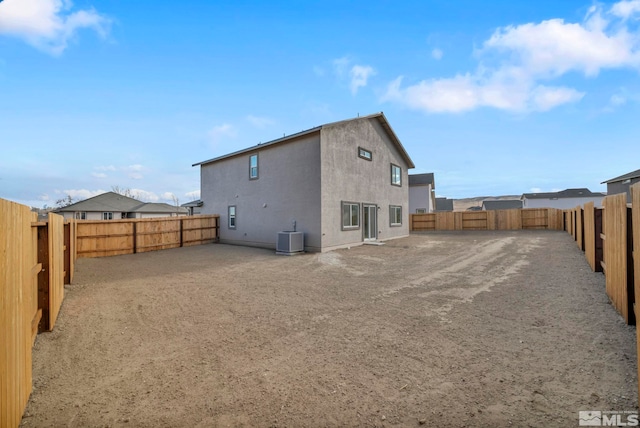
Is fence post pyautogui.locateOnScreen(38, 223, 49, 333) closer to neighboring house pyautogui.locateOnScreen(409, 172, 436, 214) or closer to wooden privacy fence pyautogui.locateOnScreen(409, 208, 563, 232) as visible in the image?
wooden privacy fence pyautogui.locateOnScreen(409, 208, 563, 232)

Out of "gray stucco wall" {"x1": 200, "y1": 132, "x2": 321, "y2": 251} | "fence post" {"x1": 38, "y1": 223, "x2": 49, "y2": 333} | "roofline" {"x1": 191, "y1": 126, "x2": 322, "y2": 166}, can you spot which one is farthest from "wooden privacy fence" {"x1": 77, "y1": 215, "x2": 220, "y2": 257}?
"fence post" {"x1": 38, "y1": 223, "x2": 49, "y2": 333}

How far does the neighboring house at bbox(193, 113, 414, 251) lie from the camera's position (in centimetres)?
1380

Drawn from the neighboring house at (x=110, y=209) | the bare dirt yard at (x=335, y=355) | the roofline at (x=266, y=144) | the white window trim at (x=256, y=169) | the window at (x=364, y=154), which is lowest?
the bare dirt yard at (x=335, y=355)

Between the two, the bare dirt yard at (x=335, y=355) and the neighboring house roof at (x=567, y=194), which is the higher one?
the neighboring house roof at (x=567, y=194)

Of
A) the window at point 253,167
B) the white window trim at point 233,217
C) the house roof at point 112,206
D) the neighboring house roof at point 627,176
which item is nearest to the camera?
the window at point 253,167

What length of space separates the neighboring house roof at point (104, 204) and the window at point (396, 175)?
110 ft

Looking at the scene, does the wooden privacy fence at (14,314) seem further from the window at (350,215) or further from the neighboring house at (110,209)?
the neighboring house at (110,209)

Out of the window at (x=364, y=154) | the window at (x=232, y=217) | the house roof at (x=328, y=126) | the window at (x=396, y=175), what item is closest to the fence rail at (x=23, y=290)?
the house roof at (x=328, y=126)

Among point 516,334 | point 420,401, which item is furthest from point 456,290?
point 420,401

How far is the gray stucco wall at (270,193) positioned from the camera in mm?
13781

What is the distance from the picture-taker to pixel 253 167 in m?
16.7

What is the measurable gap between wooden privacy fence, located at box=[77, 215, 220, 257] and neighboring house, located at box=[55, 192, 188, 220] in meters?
21.7

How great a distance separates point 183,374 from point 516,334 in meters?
4.58

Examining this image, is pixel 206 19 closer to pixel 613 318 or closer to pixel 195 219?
pixel 195 219
